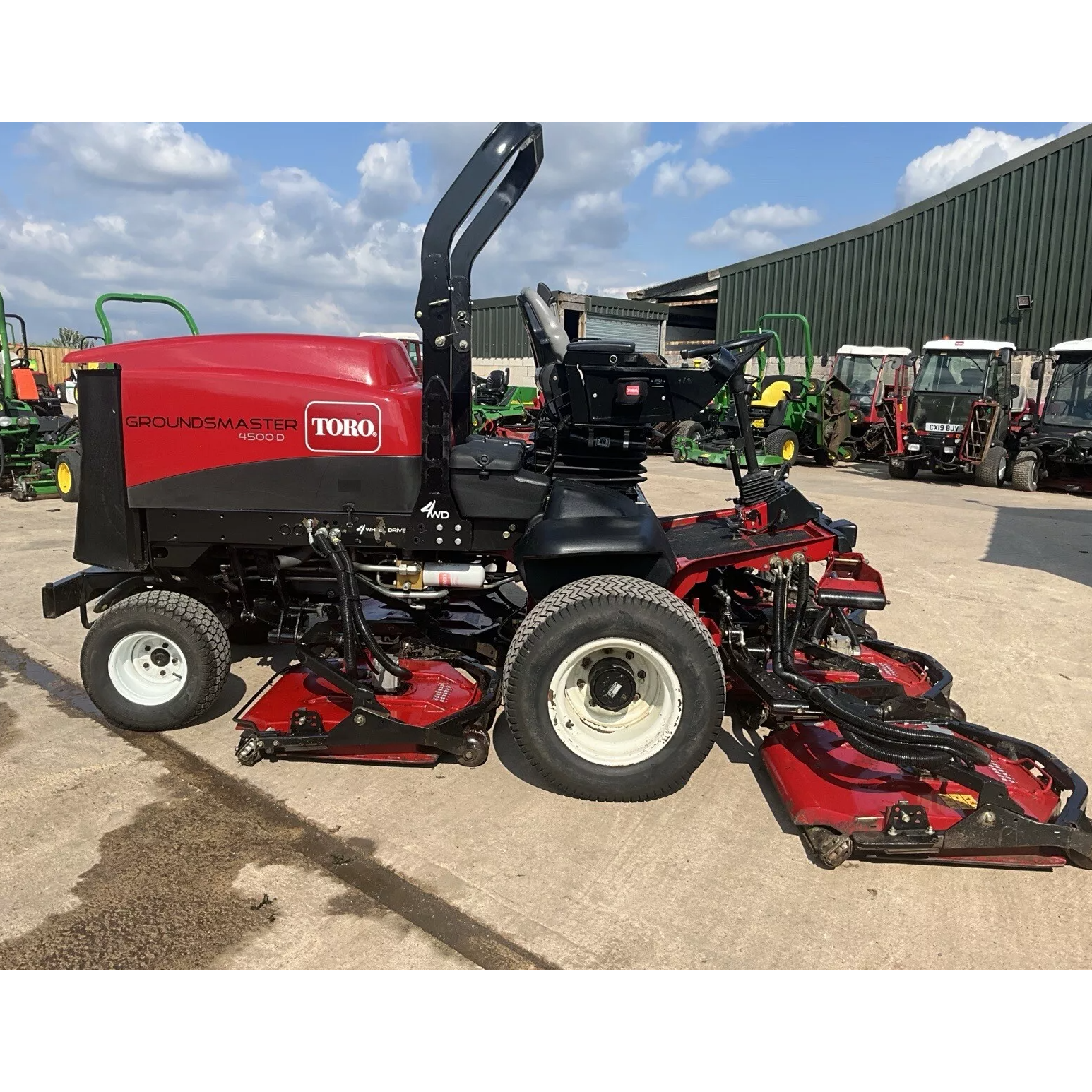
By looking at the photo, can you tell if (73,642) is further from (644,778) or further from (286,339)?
(644,778)

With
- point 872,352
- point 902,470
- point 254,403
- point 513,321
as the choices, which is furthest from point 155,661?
point 513,321

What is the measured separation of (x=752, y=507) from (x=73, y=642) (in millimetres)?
3790

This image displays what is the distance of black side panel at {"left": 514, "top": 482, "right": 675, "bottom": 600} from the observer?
3.07 metres

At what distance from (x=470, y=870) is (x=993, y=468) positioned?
11.9 m

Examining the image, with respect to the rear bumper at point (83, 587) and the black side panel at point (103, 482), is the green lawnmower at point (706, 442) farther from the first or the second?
the black side panel at point (103, 482)

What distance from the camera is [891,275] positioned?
61.8ft

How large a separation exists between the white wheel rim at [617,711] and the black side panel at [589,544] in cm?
34

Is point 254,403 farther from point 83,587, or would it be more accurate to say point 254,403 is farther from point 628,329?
point 628,329

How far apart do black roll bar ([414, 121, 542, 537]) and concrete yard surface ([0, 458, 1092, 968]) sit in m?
1.23

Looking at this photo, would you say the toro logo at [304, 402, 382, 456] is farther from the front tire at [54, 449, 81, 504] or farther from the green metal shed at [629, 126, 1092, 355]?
the green metal shed at [629, 126, 1092, 355]

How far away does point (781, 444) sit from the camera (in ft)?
47.6

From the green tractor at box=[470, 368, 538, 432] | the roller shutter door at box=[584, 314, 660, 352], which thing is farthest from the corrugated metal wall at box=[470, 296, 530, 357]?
the green tractor at box=[470, 368, 538, 432]

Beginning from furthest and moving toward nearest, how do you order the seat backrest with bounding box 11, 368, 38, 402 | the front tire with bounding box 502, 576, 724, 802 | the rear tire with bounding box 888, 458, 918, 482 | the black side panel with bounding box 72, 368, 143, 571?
1. the rear tire with bounding box 888, 458, 918, 482
2. the seat backrest with bounding box 11, 368, 38, 402
3. the black side panel with bounding box 72, 368, 143, 571
4. the front tire with bounding box 502, 576, 724, 802
